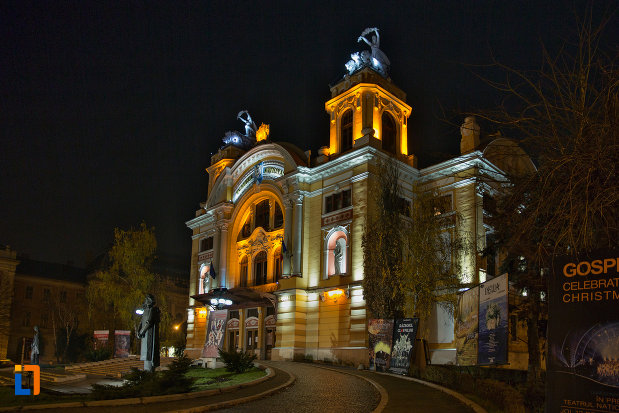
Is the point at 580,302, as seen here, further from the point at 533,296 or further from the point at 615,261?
the point at 533,296

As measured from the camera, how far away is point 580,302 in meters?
6.82

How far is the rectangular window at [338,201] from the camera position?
36.2 m

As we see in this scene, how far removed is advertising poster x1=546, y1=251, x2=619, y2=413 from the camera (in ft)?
21.2

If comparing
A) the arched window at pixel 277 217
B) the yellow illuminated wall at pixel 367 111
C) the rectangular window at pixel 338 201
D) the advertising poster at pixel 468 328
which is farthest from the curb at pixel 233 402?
the arched window at pixel 277 217

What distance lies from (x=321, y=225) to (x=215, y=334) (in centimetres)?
1122

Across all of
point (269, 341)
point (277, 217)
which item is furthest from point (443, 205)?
point (269, 341)

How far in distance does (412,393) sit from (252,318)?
2648 cm

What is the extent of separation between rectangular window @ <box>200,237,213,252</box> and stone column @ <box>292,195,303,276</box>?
1263cm

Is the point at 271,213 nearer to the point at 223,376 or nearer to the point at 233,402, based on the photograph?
the point at 223,376

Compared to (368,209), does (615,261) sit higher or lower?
lower

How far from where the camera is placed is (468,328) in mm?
12945

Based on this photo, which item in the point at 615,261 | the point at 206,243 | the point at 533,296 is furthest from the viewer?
the point at 206,243

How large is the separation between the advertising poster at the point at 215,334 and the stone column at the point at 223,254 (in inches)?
550

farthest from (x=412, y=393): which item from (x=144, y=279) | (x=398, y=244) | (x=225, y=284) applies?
(x=144, y=279)
